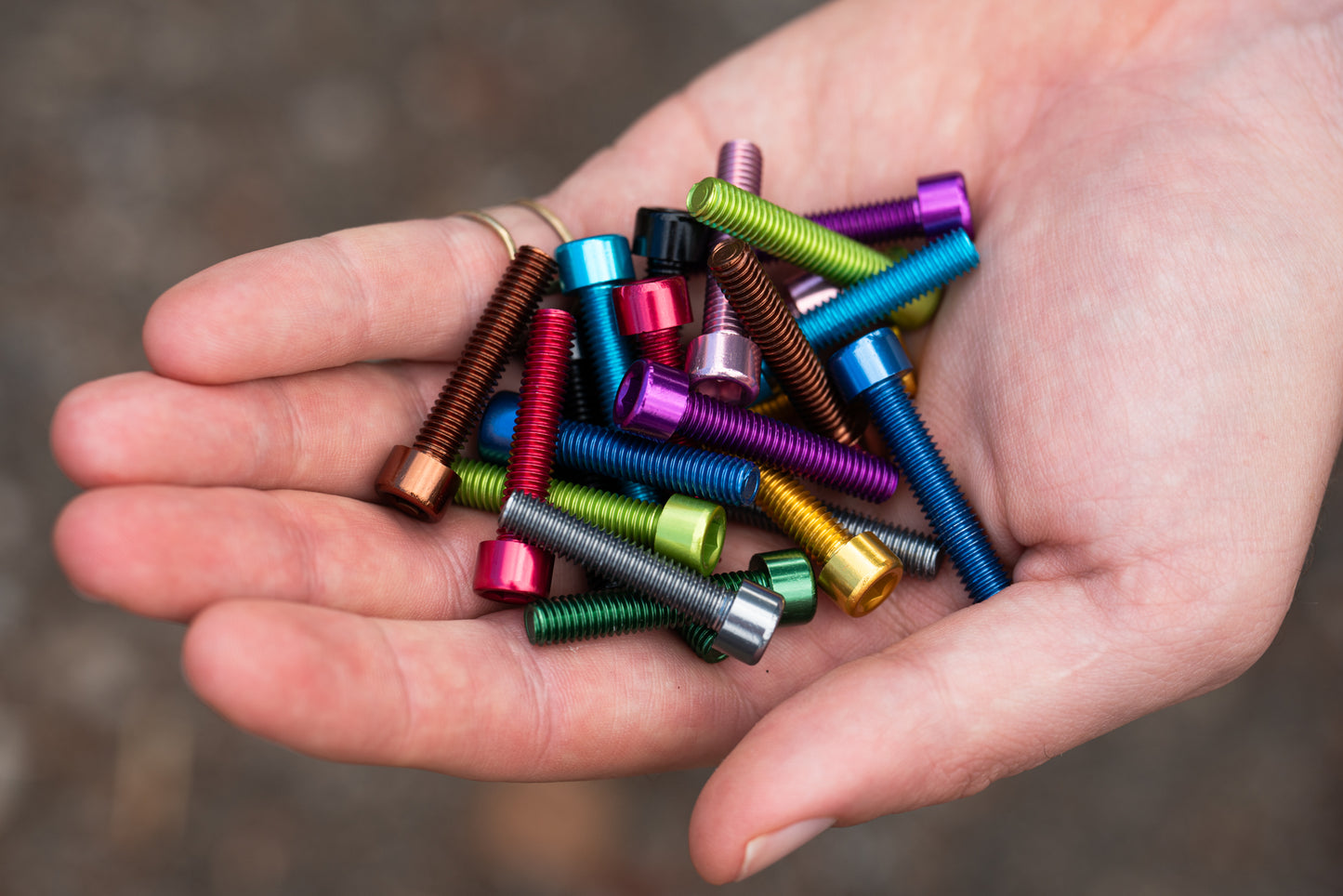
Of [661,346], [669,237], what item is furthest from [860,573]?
[669,237]

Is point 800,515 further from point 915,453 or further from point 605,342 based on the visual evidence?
point 605,342

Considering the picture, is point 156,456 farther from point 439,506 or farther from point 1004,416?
point 1004,416

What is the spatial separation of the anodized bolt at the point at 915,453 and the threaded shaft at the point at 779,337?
0.14 m

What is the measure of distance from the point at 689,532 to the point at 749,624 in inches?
17.9

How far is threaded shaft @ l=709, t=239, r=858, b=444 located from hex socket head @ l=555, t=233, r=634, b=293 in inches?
23.9

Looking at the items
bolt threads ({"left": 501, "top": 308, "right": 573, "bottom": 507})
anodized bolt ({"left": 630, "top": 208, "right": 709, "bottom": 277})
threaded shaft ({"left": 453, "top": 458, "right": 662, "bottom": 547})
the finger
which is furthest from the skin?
anodized bolt ({"left": 630, "top": 208, "right": 709, "bottom": 277})

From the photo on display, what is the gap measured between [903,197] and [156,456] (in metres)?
3.38

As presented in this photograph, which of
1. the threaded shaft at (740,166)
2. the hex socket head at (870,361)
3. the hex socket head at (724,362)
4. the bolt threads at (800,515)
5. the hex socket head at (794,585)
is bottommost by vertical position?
the hex socket head at (794,585)

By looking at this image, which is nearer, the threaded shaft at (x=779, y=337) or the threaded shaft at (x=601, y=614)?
the threaded shaft at (x=601, y=614)

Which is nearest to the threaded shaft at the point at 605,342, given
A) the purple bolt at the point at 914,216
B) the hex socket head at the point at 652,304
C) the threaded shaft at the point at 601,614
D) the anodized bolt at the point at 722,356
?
the hex socket head at the point at 652,304

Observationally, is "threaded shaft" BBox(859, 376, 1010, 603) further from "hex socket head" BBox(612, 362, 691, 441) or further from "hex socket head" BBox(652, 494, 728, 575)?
"hex socket head" BBox(612, 362, 691, 441)

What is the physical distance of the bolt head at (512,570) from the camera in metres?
3.54

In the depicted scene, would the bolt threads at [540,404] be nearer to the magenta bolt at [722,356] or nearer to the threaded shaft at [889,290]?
the magenta bolt at [722,356]

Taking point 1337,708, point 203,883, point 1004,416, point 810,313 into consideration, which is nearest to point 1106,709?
point 1004,416
